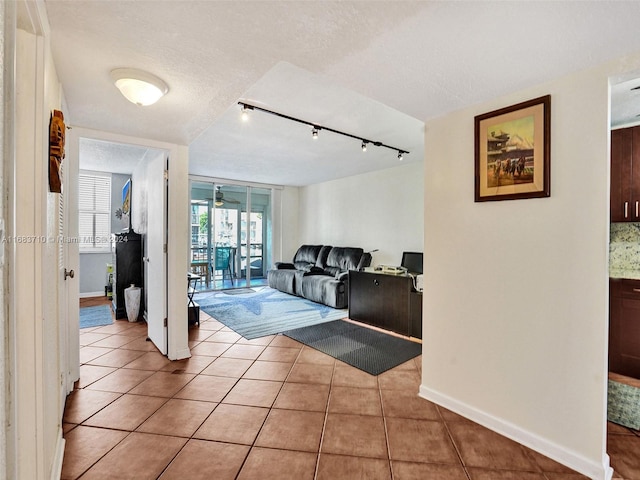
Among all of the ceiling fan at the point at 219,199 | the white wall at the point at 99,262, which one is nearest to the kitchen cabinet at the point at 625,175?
the ceiling fan at the point at 219,199

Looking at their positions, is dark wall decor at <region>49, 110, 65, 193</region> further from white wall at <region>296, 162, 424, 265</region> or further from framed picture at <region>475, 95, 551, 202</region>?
white wall at <region>296, 162, 424, 265</region>

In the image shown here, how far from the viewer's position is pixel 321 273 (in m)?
5.91

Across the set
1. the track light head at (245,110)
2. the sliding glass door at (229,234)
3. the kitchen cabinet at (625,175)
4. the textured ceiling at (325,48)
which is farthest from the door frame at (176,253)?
the kitchen cabinet at (625,175)

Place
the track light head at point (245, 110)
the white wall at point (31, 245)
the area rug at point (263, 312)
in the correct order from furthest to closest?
the area rug at point (263, 312) → the track light head at point (245, 110) → the white wall at point (31, 245)

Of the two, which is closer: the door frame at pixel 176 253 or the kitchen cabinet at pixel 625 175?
the kitchen cabinet at pixel 625 175

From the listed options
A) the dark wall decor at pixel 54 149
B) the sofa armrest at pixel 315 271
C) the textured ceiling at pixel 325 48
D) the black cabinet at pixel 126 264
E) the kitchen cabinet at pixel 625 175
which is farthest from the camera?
the sofa armrest at pixel 315 271

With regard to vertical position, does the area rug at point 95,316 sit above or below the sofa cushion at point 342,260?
below

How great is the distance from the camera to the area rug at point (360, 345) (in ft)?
9.57

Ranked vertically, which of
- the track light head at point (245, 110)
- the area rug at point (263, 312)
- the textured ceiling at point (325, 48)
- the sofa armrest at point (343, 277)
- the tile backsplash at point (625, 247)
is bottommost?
the area rug at point (263, 312)

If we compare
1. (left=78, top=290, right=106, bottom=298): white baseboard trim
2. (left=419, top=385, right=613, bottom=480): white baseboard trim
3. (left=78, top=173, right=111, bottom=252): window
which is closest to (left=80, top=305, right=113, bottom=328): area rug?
(left=78, top=290, right=106, bottom=298): white baseboard trim

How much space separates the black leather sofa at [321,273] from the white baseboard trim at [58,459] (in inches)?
146

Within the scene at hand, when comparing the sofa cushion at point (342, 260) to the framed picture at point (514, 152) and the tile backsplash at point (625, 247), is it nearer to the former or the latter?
the tile backsplash at point (625, 247)

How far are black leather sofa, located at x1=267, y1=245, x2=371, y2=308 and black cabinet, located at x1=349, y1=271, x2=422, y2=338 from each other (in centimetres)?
64

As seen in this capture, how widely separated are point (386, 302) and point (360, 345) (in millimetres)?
774
